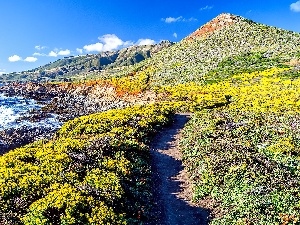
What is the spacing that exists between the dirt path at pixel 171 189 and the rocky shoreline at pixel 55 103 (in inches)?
579

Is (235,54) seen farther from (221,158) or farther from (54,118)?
(221,158)

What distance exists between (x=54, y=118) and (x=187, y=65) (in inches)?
1853

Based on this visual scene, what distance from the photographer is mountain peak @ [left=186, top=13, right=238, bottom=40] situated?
109 m

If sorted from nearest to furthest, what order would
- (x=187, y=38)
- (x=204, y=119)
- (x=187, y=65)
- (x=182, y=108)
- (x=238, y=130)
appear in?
(x=238, y=130) < (x=204, y=119) < (x=182, y=108) < (x=187, y=65) < (x=187, y=38)

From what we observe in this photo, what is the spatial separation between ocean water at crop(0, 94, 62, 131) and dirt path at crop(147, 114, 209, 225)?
1831 centimetres

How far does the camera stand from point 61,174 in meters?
21.8

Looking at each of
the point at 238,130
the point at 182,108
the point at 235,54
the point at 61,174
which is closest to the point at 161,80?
the point at 235,54

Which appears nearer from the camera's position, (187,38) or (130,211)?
(130,211)

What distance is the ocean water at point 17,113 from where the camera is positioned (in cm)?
4666

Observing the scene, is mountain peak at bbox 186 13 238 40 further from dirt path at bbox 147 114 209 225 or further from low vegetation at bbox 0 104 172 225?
low vegetation at bbox 0 104 172 225

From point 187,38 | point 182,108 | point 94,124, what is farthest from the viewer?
point 187,38

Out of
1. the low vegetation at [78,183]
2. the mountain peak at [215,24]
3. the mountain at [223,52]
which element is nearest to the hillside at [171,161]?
the low vegetation at [78,183]

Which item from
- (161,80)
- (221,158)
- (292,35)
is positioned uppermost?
(292,35)

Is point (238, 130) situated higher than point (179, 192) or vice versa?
point (238, 130)
